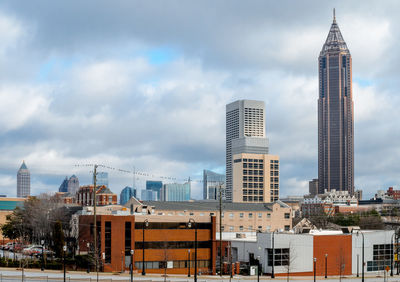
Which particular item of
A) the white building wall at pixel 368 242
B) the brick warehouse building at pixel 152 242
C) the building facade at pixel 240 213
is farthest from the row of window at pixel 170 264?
the building facade at pixel 240 213

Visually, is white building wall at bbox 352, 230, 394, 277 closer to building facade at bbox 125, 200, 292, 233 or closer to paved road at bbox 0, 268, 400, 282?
paved road at bbox 0, 268, 400, 282

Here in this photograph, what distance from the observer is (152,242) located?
102375mm

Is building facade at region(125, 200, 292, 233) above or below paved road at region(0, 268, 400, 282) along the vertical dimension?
above

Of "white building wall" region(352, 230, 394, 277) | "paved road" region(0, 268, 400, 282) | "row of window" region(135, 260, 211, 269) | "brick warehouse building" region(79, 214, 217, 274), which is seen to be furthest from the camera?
"white building wall" region(352, 230, 394, 277)

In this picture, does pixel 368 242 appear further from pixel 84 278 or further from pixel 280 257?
pixel 84 278

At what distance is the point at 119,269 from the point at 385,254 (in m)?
49.6

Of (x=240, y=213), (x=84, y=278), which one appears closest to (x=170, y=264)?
(x=84, y=278)

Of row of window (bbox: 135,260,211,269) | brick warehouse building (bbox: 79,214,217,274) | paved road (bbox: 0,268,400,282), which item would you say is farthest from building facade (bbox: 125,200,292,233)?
paved road (bbox: 0,268,400,282)

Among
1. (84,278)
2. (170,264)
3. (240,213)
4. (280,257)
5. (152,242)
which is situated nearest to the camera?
(84,278)

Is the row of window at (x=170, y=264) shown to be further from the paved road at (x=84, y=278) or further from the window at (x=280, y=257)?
the paved road at (x=84, y=278)

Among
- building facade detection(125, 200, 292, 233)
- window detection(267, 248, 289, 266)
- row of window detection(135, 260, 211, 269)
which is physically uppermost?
building facade detection(125, 200, 292, 233)

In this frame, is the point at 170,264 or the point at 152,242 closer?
the point at 152,242

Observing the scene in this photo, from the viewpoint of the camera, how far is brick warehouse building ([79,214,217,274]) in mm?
99250

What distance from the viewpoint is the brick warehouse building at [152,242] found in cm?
9925
